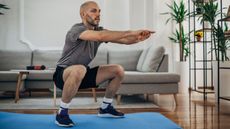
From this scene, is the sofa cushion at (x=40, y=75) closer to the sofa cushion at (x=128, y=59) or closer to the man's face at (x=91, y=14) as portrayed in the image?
the sofa cushion at (x=128, y=59)

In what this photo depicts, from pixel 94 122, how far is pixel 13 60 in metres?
2.98

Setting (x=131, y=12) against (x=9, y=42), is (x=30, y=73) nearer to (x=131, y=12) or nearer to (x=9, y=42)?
(x=9, y=42)

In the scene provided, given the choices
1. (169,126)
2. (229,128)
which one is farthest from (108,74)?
(229,128)

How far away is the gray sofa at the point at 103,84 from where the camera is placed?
3.58 m

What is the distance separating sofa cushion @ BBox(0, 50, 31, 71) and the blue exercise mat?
7.94 feet

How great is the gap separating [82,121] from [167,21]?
11.3 ft

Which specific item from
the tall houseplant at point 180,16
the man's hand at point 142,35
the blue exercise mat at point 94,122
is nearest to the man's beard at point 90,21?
the man's hand at point 142,35

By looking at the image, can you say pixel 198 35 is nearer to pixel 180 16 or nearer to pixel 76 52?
Result: pixel 180 16

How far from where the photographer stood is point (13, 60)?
4.89 meters

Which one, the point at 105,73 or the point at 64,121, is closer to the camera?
the point at 64,121

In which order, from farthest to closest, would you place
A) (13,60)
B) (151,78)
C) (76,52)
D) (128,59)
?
(13,60) < (128,59) < (151,78) < (76,52)

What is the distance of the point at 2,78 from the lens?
4.01 meters

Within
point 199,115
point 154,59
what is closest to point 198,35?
point 154,59

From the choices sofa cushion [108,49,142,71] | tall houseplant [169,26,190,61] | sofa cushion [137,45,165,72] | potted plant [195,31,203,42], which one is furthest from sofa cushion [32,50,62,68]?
potted plant [195,31,203,42]
